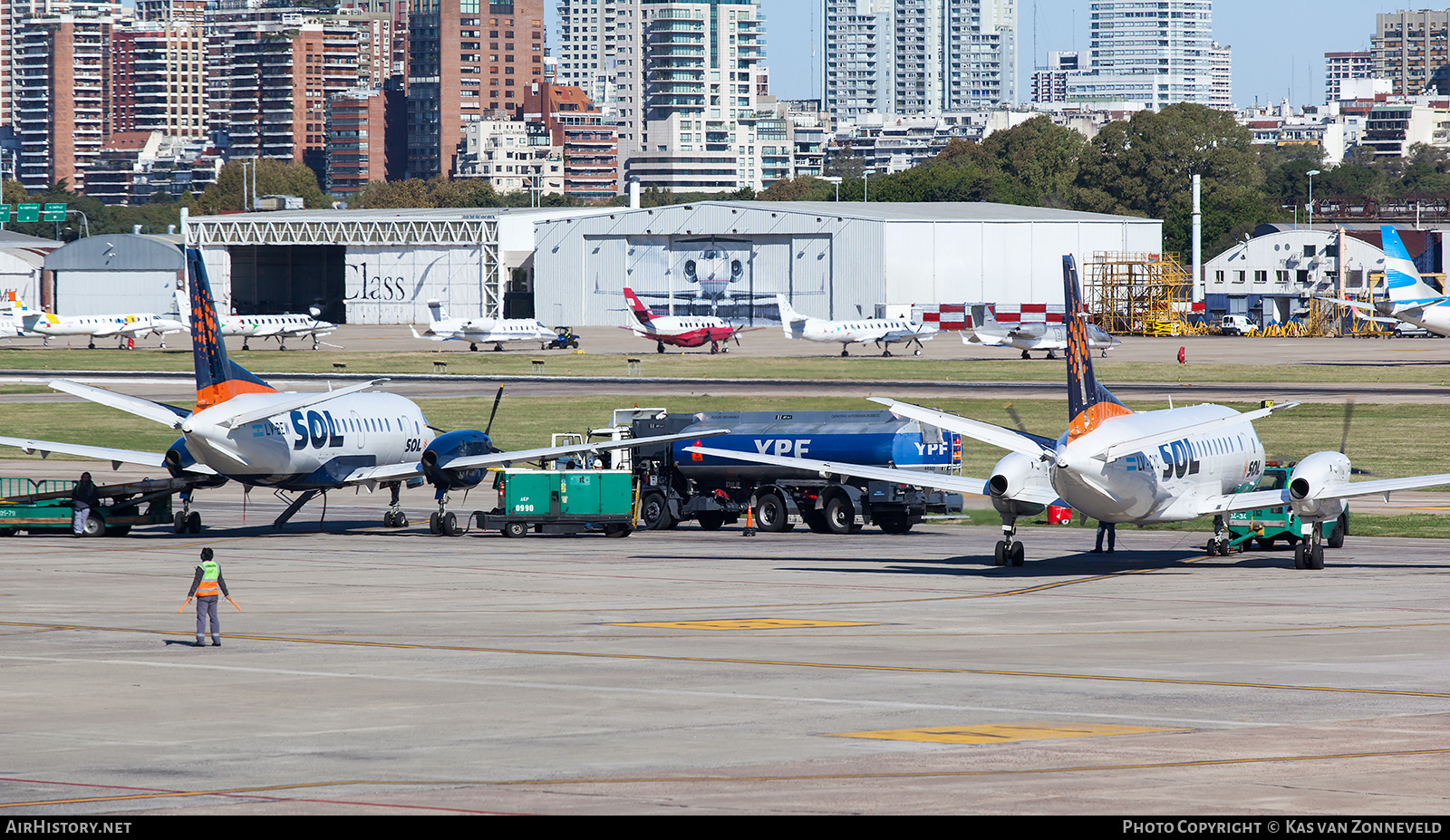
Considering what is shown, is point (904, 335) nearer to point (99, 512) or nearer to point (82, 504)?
point (99, 512)

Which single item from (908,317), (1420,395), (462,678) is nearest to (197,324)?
(462,678)

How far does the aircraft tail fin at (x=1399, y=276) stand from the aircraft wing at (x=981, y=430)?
7412cm

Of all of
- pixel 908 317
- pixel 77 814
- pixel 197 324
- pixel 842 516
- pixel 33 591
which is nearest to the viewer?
pixel 77 814

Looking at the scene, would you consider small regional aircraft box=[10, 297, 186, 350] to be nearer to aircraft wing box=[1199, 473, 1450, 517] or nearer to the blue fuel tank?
the blue fuel tank

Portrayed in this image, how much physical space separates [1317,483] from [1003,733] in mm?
22370

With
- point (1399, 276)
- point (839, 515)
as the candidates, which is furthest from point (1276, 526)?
point (1399, 276)

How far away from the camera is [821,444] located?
54.8m

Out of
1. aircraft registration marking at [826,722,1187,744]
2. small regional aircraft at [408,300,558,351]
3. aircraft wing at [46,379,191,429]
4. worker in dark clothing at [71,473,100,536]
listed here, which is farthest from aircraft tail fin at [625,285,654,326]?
aircraft registration marking at [826,722,1187,744]

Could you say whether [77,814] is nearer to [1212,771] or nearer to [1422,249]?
[1212,771]

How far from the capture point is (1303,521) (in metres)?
42.8

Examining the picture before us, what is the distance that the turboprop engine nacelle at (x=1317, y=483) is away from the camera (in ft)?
134

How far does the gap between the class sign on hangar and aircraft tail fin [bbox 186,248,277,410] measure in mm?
127800

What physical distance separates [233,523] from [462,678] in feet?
106

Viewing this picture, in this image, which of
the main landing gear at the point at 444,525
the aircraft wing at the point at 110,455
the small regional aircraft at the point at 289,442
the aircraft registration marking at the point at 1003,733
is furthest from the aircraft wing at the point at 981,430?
the aircraft wing at the point at 110,455
